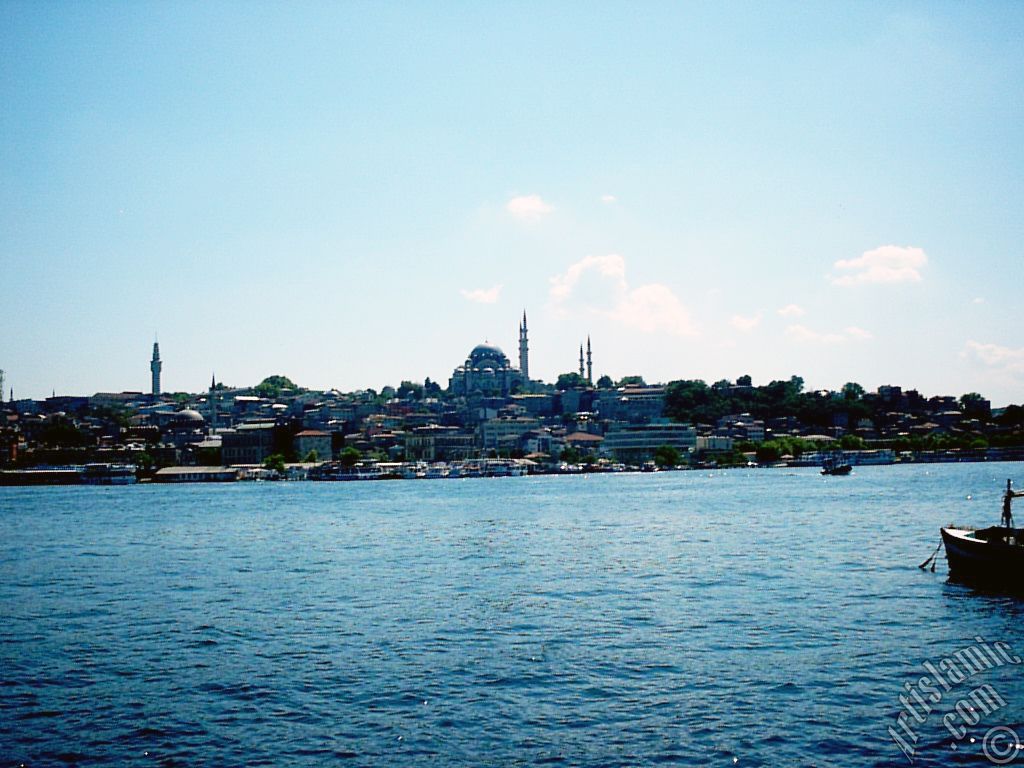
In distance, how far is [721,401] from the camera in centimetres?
16388

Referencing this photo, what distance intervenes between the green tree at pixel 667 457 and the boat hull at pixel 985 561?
107 meters

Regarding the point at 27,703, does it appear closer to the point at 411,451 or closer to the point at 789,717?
the point at 789,717

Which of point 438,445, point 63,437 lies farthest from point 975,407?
point 63,437

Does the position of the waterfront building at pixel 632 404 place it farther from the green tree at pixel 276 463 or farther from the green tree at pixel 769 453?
the green tree at pixel 276 463

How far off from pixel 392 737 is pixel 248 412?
172279 millimetres

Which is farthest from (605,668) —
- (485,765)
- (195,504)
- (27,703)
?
(195,504)

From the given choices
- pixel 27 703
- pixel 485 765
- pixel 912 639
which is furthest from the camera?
pixel 912 639

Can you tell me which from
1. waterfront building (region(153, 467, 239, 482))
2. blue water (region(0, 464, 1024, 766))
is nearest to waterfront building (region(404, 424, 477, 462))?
waterfront building (region(153, 467, 239, 482))

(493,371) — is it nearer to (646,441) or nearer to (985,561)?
(646,441)

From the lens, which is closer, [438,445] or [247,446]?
[247,446]

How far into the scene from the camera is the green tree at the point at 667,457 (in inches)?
5118

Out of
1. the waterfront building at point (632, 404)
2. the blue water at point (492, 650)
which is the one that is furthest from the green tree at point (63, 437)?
the blue water at point (492, 650)

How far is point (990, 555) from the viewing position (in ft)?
73.6

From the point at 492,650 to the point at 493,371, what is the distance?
6833 inches
